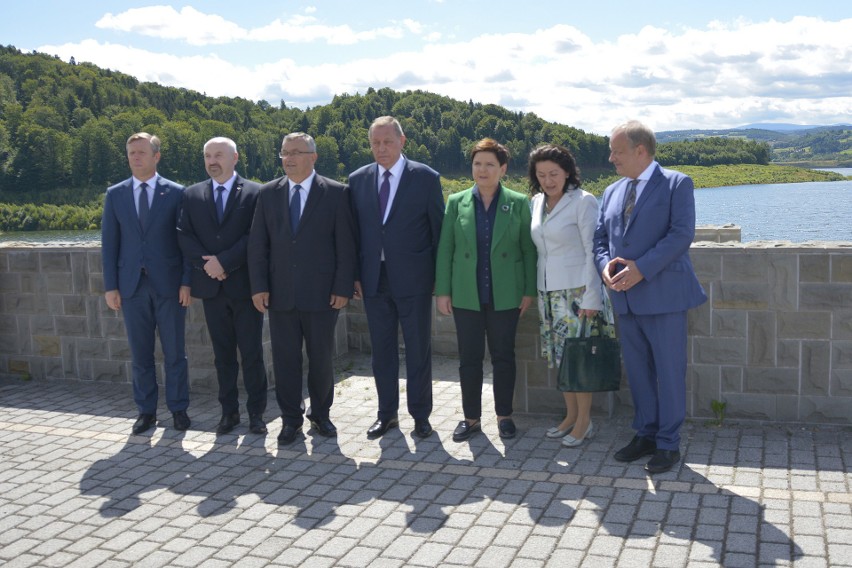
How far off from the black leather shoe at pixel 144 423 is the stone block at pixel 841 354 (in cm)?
460

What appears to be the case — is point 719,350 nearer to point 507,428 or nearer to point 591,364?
point 591,364

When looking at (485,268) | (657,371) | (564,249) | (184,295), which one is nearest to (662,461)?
(657,371)

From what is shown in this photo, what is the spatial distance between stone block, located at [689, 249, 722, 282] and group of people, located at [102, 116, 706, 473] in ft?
2.52

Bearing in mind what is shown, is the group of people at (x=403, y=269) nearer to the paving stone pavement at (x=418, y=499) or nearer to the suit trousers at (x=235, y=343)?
the suit trousers at (x=235, y=343)

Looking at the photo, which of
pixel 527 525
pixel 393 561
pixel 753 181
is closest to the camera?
pixel 393 561

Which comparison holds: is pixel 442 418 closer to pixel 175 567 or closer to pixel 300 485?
pixel 300 485

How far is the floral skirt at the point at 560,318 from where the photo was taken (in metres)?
5.40

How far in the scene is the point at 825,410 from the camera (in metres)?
5.64

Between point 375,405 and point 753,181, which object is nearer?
point 375,405

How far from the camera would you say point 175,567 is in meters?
3.86

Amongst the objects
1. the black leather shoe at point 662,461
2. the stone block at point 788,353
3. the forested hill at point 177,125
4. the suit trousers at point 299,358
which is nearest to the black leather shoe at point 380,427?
the suit trousers at point 299,358

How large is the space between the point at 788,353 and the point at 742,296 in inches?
18.3

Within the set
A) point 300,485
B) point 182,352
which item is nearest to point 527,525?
point 300,485

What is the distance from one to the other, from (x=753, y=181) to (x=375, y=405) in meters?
42.6
